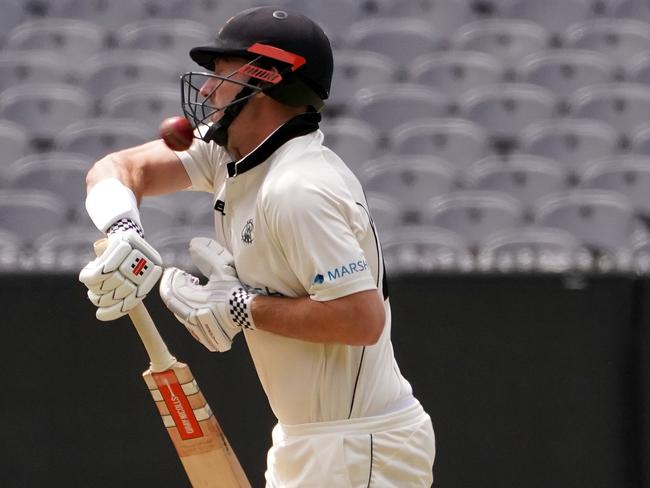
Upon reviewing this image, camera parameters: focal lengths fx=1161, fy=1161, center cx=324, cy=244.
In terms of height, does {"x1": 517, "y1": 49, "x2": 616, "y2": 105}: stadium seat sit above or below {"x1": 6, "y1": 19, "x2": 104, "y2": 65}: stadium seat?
below

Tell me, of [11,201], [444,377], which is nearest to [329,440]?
[444,377]

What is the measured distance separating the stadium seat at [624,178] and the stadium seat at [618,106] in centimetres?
63

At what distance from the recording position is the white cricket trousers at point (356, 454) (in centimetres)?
286

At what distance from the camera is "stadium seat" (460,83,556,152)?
7840mm

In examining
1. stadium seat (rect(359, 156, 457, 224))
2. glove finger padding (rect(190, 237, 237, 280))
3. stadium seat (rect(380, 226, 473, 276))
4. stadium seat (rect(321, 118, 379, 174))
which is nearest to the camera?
glove finger padding (rect(190, 237, 237, 280))

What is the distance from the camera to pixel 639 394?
4785 mm

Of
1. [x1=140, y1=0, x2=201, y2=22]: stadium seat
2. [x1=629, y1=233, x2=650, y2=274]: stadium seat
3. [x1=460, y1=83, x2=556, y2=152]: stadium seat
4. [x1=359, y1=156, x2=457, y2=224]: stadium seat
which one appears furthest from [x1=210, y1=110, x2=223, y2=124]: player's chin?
[x1=140, y1=0, x2=201, y2=22]: stadium seat

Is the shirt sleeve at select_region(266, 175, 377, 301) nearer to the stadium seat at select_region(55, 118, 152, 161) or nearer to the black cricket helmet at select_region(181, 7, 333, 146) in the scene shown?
the black cricket helmet at select_region(181, 7, 333, 146)

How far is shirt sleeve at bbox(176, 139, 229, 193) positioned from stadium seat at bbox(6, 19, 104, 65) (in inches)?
222

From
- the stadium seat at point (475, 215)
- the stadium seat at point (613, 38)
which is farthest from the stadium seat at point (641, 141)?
the stadium seat at point (475, 215)

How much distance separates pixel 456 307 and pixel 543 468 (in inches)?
29.8

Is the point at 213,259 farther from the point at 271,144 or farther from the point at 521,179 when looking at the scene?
the point at 521,179

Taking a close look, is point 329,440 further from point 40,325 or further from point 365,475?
point 40,325

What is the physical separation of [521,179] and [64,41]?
3.68m
